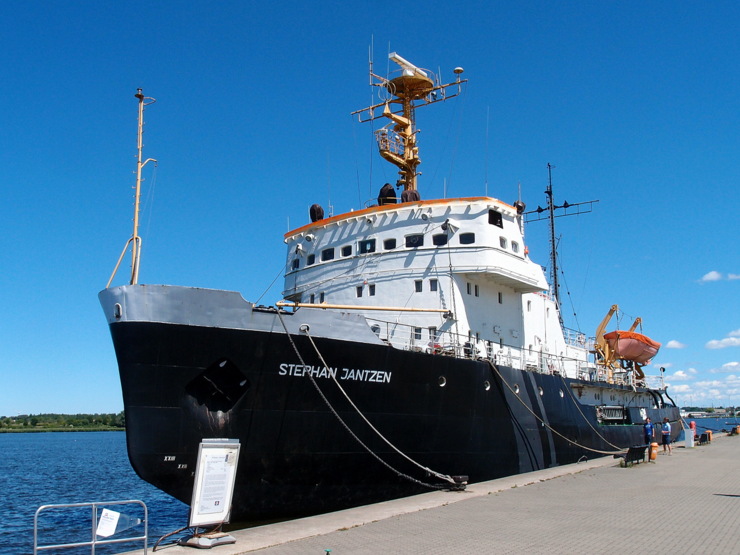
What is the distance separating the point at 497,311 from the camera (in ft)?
63.2

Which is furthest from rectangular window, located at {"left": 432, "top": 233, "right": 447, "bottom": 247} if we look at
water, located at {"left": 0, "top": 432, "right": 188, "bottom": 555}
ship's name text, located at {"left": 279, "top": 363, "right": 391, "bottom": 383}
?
water, located at {"left": 0, "top": 432, "right": 188, "bottom": 555}

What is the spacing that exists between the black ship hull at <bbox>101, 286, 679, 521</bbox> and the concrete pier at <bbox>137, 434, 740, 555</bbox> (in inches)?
42.2

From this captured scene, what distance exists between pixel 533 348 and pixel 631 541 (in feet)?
38.4

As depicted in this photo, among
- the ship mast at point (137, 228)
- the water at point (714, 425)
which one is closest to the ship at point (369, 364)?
the ship mast at point (137, 228)

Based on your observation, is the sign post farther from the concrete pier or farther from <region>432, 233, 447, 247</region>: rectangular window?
<region>432, 233, 447, 247</region>: rectangular window

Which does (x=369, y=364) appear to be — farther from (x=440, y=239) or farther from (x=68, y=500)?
(x=68, y=500)

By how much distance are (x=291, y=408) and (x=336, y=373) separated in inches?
44.6

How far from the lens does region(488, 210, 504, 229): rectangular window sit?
18478 mm

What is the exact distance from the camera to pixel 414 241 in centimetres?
1822

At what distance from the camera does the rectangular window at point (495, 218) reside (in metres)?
18.5

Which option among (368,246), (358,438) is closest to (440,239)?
(368,246)

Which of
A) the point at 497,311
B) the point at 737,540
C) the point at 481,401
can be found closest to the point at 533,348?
the point at 497,311

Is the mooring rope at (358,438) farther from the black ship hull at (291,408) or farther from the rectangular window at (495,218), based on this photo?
the rectangular window at (495,218)

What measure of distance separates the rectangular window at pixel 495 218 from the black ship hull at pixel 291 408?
4522 mm
